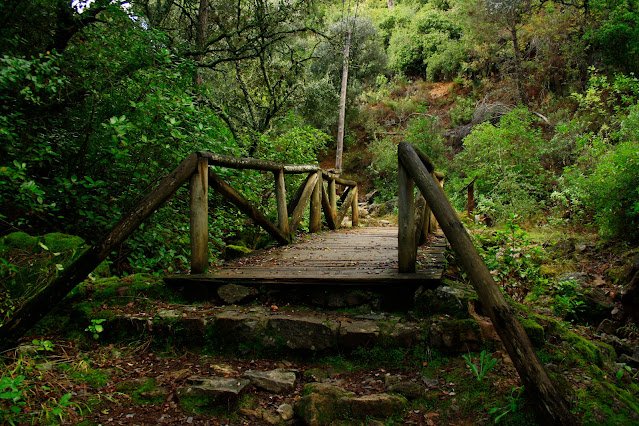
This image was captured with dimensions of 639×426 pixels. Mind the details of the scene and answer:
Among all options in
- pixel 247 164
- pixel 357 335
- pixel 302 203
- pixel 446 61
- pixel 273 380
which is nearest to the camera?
pixel 273 380

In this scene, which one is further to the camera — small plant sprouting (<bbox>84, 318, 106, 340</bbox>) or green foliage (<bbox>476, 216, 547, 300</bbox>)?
green foliage (<bbox>476, 216, 547, 300</bbox>)

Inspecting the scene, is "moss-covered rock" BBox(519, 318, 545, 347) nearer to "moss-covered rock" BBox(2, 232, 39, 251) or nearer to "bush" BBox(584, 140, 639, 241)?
"moss-covered rock" BBox(2, 232, 39, 251)

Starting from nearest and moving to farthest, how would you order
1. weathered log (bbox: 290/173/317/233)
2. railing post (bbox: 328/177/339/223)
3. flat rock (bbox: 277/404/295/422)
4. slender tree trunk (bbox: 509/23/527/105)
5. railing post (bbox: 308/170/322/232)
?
flat rock (bbox: 277/404/295/422), weathered log (bbox: 290/173/317/233), railing post (bbox: 308/170/322/232), railing post (bbox: 328/177/339/223), slender tree trunk (bbox: 509/23/527/105)

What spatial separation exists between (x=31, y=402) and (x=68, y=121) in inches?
153

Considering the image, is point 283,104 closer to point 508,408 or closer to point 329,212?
point 329,212

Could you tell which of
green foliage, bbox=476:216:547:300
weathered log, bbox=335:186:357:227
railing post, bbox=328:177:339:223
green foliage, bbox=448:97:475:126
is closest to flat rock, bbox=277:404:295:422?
green foliage, bbox=476:216:547:300

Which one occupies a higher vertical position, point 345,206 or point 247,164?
point 247,164

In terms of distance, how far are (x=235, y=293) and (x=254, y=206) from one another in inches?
80.8

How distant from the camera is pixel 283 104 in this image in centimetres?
1081

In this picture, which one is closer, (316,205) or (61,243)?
(61,243)

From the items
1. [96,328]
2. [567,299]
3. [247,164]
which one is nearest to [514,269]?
[567,299]

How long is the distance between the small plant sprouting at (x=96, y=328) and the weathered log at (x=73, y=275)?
34 centimetres

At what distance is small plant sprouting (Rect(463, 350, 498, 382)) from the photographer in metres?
2.24

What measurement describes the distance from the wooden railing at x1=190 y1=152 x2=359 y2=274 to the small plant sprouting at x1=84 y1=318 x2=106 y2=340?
84 cm
